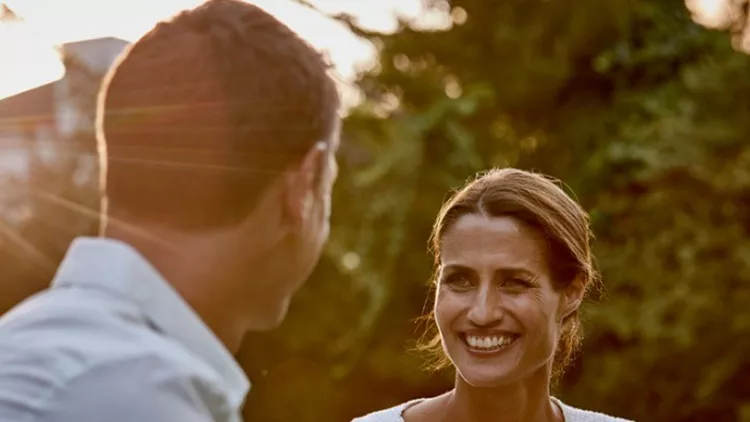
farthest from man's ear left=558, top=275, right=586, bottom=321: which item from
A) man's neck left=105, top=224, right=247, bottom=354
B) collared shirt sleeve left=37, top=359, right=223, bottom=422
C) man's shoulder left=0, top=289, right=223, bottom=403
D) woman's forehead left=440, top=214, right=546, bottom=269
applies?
collared shirt sleeve left=37, top=359, right=223, bottom=422

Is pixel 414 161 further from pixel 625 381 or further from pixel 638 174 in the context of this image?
pixel 625 381

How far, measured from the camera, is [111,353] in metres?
1.24

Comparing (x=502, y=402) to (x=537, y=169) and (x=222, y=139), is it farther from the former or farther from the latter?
(x=537, y=169)

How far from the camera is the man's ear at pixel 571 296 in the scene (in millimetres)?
3836

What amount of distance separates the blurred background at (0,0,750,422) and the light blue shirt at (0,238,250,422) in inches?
308

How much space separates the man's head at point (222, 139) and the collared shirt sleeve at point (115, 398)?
0.27 m

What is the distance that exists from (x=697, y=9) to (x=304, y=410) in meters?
5.22

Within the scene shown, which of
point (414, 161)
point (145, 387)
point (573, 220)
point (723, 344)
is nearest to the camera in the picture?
point (145, 387)

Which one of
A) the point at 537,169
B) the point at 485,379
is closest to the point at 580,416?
the point at 485,379

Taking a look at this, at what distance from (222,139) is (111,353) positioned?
0.40m

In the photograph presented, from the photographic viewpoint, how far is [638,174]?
32.9ft

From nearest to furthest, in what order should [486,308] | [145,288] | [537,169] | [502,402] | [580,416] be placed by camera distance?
[145,288] → [486,308] → [502,402] → [580,416] → [537,169]

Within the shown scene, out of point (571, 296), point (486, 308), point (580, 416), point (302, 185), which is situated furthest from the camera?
point (580, 416)

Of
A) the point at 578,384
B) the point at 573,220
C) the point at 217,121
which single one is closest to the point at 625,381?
the point at 578,384
